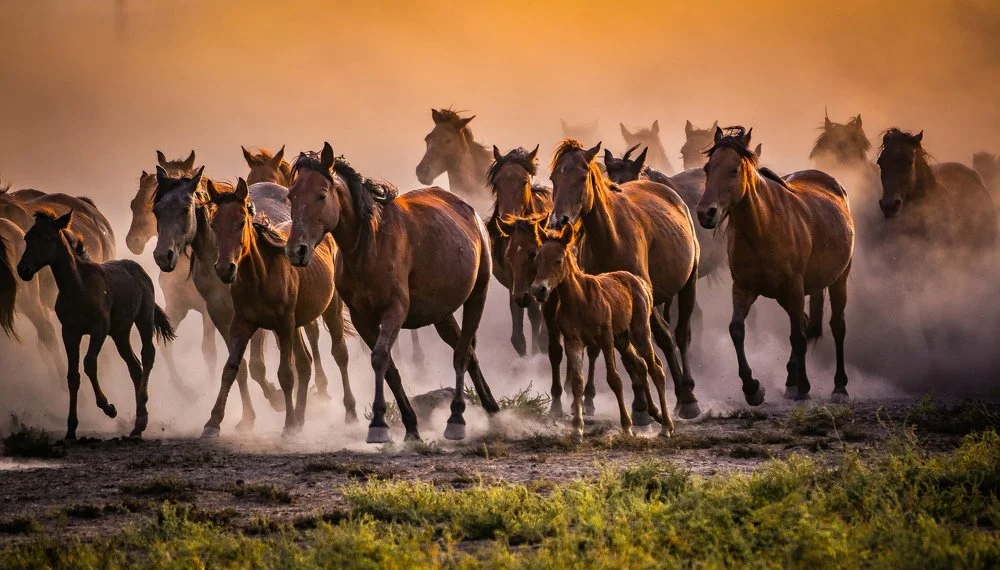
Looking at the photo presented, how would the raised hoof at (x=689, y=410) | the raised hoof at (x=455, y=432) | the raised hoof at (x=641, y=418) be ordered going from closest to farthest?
the raised hoof at (x=455, y=432) < the raised hoof at (x=641, y=418) < the raised hoof at (x=689, y=410)

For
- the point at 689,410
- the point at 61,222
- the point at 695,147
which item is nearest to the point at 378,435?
the point at 689,410

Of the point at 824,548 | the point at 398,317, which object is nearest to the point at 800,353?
the point at 398,317

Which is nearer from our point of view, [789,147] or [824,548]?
[824,548]

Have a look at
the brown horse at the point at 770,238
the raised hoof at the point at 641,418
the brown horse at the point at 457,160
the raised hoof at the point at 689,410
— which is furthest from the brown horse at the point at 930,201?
the raised hoof at the point at 641,418

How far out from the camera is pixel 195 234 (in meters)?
12.8

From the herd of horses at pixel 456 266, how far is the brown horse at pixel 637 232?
0.02 meters

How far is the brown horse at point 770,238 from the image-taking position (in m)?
13.6

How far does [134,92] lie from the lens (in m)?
57.2

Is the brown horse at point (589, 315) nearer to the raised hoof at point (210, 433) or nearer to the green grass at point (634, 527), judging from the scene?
the green grass at point (634, 527)

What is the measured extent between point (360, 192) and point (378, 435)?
2.11m

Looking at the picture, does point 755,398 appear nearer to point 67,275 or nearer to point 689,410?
point 689,410

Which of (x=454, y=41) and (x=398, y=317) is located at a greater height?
(x=454, y=41)

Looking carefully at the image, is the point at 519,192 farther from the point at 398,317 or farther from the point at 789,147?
the point at 789,147

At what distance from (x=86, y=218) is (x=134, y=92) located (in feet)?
130
